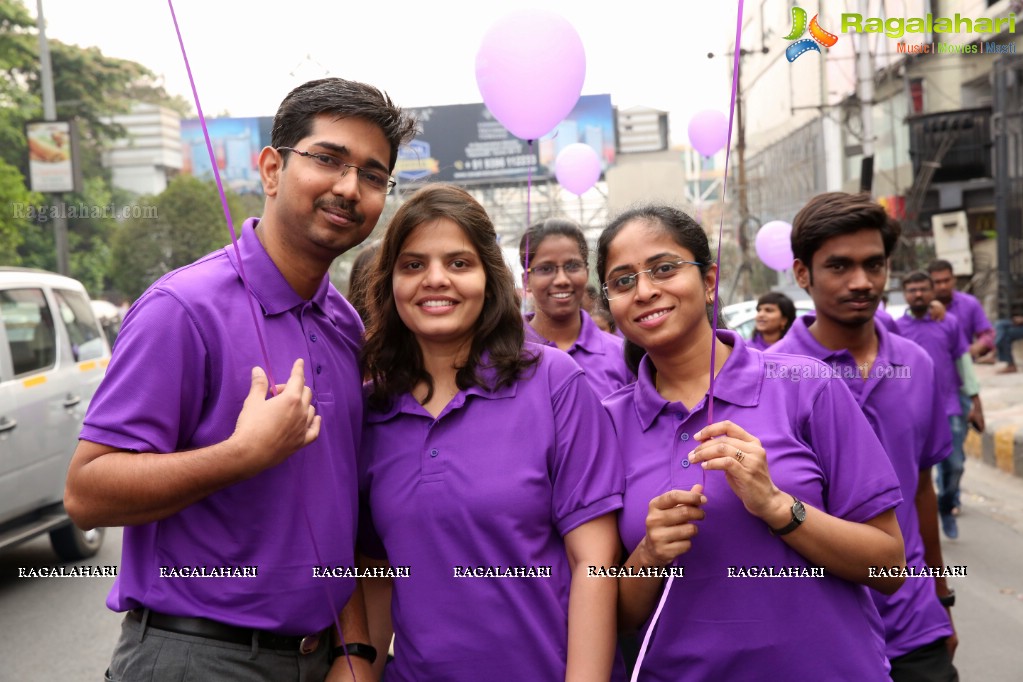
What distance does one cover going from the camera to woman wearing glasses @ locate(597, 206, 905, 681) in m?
1.90

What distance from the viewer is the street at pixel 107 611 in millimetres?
4633

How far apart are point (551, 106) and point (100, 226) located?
114ft

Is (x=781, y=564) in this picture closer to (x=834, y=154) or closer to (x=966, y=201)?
(x=966, y=201)

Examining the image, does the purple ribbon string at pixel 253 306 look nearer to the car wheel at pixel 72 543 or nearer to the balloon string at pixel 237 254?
the balloon string at pixel 237 254

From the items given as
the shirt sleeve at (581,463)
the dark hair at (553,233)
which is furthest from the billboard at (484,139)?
the shirt sleeve at (581,463)

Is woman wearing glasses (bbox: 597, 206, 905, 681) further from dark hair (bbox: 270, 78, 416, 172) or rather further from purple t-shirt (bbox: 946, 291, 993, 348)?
purple t-shirt (bbox: 946, 291, 993, 348)

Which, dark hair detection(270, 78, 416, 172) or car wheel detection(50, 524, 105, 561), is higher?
dark hair detection(270, 78, 416, 172)

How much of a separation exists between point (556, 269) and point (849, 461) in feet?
7.97

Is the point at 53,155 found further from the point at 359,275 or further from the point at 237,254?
the point at 237,254

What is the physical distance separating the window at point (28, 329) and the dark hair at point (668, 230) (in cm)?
487

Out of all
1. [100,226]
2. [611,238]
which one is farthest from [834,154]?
[611,238]

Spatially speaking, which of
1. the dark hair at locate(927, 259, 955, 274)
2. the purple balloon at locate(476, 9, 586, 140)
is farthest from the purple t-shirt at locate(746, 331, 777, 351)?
the purple balloon at locate(476, 9, 586, 140)

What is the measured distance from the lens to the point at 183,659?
75.9 inches

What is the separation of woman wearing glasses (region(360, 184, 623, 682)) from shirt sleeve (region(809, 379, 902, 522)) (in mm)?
439
